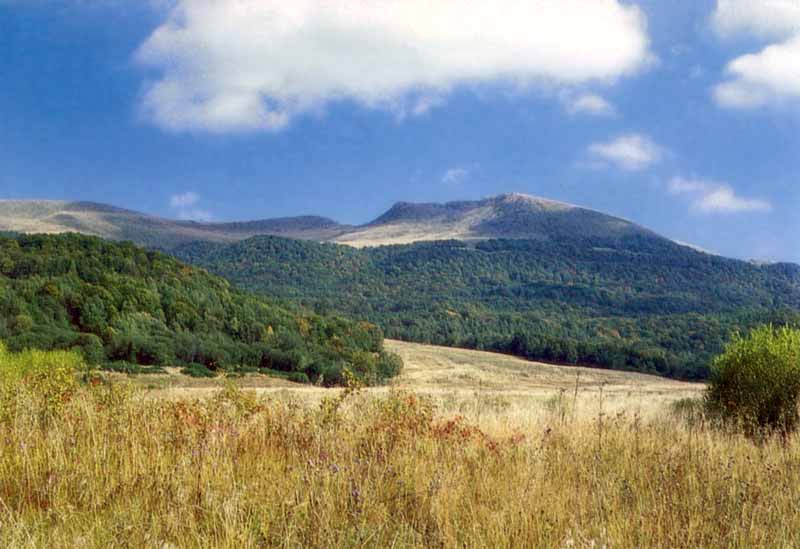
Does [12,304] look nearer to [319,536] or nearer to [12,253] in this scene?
[12,253]

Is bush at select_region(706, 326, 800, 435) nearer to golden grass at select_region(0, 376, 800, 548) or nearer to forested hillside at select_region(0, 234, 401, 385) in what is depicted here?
golden grass at select_region(0, 376, 800, 548)

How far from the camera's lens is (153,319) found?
2677 inches

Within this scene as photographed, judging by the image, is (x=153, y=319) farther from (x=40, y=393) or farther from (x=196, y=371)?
(x=40, y=393)

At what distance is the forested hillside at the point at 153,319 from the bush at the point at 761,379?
37.3 meters

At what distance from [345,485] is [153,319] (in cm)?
6860

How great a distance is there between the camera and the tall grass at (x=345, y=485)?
430cm

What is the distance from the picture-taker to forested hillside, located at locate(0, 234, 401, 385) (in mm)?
59531

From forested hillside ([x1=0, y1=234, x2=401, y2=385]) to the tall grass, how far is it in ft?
142

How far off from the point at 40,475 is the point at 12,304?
64666 mm

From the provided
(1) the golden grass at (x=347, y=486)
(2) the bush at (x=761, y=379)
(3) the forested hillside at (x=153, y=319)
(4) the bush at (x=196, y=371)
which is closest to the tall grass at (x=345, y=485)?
(1) the golden grass at (x=347, y=486)

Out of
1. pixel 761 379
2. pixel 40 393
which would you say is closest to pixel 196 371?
pixel 40 393

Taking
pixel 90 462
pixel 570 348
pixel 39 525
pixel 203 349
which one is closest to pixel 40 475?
pixel 90 462

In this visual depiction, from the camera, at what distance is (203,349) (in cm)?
6569

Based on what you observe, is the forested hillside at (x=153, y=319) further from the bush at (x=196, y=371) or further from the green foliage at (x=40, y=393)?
the green foliage at (x=40, y=393)
